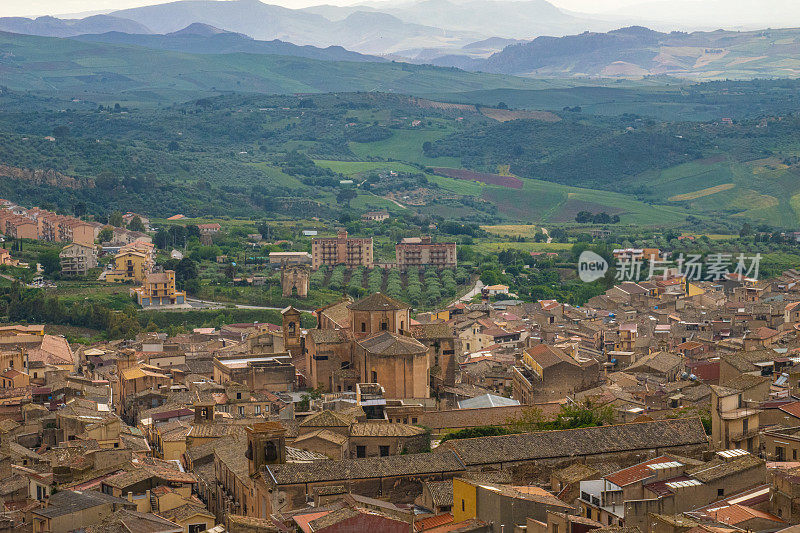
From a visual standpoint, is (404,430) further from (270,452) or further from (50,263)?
(50,263)

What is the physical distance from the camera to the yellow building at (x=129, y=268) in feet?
242

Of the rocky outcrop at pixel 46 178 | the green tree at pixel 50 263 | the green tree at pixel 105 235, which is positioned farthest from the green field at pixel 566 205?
the green tree at pixel 50 263

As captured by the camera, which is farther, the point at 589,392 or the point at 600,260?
the point at 600,260

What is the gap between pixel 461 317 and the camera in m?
57.7

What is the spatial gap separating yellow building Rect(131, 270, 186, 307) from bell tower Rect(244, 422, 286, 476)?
4363 centimetres

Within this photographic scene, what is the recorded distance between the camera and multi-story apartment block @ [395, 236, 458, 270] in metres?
84.9

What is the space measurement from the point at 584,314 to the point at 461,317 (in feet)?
18.0

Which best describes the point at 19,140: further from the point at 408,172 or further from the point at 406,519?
the point at 406,519

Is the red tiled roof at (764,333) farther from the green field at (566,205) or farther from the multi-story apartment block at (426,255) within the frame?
the green field at (566,205)

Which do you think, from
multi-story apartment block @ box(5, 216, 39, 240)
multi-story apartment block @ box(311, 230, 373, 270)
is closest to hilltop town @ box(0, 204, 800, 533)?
multi-story apartment block @ box(311, 230, 373, 270)

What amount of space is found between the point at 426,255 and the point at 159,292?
21.4 m

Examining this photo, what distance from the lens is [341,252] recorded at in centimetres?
8525

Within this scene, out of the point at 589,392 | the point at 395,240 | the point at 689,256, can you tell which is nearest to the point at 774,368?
the point at 589,392

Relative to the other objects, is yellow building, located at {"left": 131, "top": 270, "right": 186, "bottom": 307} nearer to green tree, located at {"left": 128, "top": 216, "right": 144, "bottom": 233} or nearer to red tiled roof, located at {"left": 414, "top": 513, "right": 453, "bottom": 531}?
green tree, located at {"left": 128, "top": 216, "right": 144, "bottom": 233}
